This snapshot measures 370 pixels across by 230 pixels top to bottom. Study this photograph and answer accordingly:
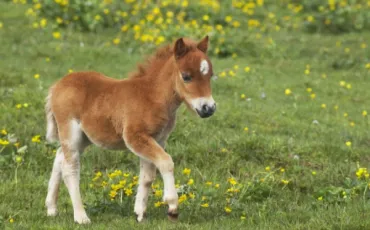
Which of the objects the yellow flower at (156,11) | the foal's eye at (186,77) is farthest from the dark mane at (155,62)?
the yellow flower at (156,11)

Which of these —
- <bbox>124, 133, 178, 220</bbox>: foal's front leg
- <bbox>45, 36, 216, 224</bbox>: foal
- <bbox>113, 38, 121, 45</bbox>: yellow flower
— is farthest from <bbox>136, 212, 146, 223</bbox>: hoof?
<bbox>113, 38, 121, 45</bbox>: yellow flower

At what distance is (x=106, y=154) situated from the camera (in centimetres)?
983

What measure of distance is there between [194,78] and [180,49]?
0.93 ft

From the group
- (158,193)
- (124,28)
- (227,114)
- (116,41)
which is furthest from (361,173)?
(124,28)

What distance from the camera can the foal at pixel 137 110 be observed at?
680cm

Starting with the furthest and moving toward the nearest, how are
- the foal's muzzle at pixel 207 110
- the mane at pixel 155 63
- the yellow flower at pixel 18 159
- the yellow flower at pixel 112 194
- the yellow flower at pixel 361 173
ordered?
the yellow flower at pixel 18 159
the yellow flower at pixel 361 173
the yellow flower at pixel 112 194
the mane at pixel 155 63
the foal's muzzle at pixel 207 110

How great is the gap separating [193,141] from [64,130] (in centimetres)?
312

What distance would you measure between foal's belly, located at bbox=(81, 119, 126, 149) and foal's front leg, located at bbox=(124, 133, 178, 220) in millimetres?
282

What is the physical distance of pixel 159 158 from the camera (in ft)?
22.2

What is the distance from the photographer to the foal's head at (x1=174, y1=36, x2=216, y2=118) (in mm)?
6703

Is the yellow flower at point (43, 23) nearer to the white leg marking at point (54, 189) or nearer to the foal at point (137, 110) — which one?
the foal at point (137, 110)

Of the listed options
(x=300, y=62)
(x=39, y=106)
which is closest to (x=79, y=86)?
(x=39, y=106)

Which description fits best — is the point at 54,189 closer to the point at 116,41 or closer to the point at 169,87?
the point at 169,87

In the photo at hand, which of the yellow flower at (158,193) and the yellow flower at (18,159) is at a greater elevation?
the yellow flower at (158,193)
